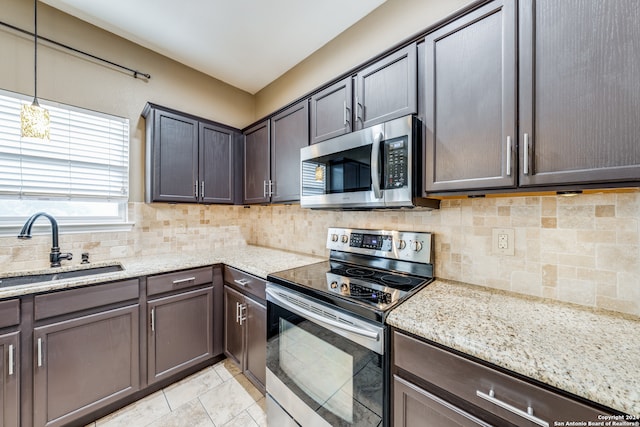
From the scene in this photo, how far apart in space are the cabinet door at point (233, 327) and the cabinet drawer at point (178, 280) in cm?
20

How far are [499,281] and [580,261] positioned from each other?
319 mm

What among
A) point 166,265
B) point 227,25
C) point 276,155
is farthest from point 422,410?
point 227,25

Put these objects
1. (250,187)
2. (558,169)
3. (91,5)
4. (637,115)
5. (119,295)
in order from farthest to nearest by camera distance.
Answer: (250,187)
(91,5)
(119,295)
(558,169)
(637,115)

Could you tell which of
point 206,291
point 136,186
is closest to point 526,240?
point 206,291

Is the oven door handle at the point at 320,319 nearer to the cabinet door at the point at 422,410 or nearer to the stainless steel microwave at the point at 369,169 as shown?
the cabinet door at the point at 422,410

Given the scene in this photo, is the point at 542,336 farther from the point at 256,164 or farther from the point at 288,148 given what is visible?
the point at 256,164

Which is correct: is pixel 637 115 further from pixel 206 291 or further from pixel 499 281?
pixel 206 291

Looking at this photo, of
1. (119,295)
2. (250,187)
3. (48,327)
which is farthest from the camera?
(250,187)

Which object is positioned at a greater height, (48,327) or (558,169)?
(558,169)

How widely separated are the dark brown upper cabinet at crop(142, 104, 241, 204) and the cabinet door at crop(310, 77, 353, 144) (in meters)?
1.08

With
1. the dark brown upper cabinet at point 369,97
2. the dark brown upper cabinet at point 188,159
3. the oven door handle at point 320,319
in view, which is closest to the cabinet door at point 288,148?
the dark brown upper cabinet at point 369,97

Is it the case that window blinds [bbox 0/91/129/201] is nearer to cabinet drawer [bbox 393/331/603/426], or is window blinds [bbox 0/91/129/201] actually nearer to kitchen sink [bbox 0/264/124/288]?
kitchen sink [bbox 0/264/124/288]

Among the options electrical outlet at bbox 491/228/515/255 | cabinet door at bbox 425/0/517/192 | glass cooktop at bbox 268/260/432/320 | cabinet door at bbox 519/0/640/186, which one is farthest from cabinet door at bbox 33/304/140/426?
cabinet door at bbox 519/0/640/186

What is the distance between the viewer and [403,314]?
958 mm
